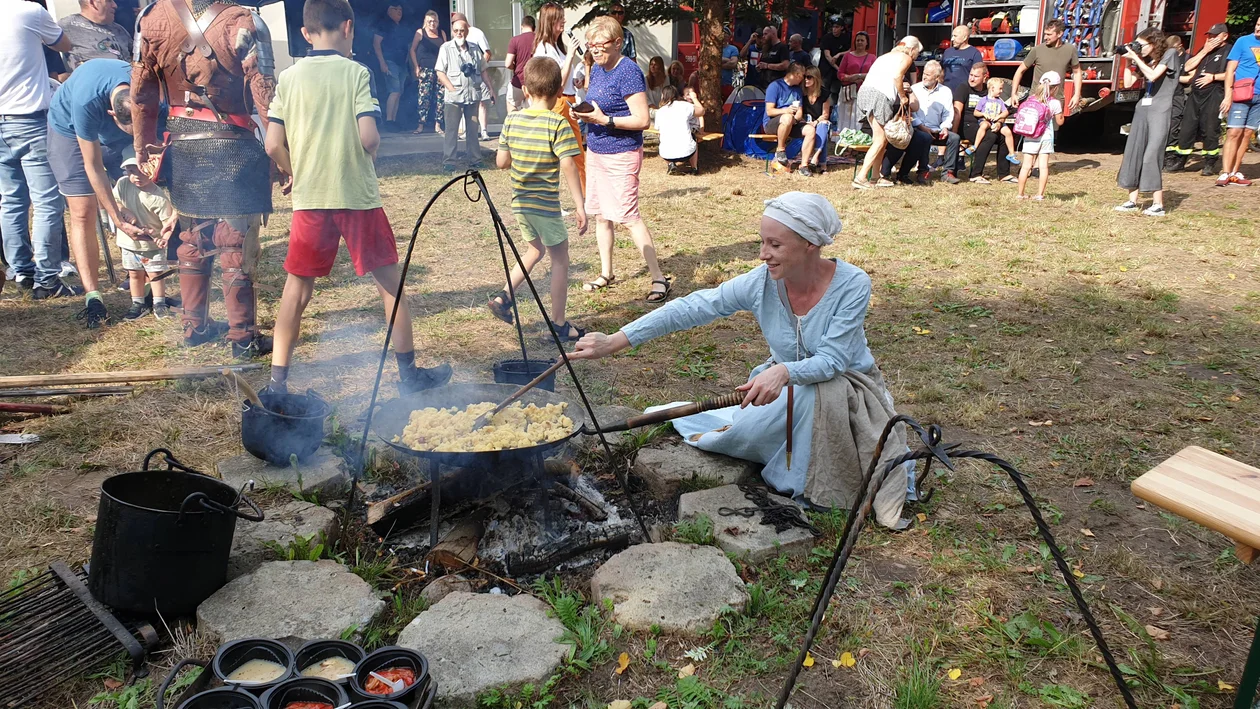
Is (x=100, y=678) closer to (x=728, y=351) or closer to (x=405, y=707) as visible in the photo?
(x=405, y=707)

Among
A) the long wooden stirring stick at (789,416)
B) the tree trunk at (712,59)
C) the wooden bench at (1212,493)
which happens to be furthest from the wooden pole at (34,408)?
the tree trunk at (712,59)

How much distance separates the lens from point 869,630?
300 cm

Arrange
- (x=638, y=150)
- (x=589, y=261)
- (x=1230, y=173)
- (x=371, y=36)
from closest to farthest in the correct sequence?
(x=638, y=150) < (x=589, y=261) < (x=1230, y=173) < (x=371, y=36)

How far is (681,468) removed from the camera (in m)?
4.09

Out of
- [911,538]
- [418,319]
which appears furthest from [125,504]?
[418,319]

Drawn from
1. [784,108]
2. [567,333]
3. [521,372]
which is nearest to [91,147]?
[567,333]

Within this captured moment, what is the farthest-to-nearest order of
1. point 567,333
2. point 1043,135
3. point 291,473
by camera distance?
point 1043,135 < point 567,333 < point 291,473

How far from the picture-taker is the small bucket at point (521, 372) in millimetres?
4402

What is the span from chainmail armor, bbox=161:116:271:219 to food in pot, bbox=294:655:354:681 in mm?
3467

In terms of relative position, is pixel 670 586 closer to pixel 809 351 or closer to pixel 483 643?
pixel 483 643

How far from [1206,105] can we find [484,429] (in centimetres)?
1231

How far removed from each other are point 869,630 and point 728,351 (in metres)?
3.00

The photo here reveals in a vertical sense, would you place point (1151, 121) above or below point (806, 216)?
above

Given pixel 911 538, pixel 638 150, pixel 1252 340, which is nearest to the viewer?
pixel 911 538
